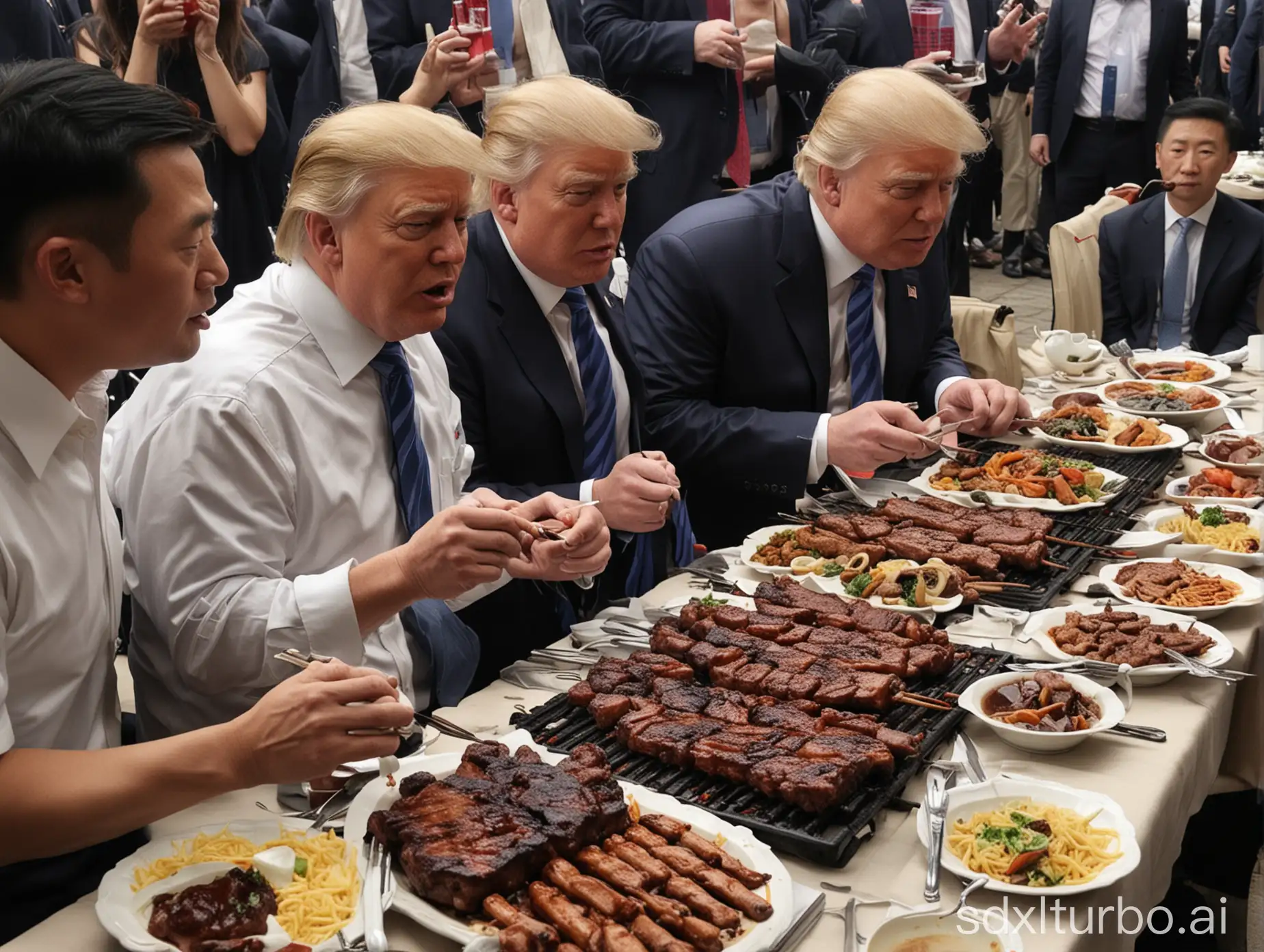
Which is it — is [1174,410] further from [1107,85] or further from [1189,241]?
[1107,85]

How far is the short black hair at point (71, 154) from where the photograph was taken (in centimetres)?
197

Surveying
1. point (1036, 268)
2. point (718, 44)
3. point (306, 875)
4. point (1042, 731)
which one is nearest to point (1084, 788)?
point (1042, 731)

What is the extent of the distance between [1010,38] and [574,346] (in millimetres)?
5534

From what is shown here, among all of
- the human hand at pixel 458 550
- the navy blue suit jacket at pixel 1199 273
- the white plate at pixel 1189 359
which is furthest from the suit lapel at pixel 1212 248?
the human hand at pixel 458 550

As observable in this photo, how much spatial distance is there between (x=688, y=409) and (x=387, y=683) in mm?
2106

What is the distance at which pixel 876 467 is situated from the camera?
12.5 ft

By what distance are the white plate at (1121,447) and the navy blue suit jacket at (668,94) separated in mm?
2467

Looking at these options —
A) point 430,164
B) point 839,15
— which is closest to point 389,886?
point 430,164

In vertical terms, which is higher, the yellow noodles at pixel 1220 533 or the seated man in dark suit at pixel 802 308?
the seated man in dark suit at pixel 802 308

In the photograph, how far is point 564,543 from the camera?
2686 millimetres

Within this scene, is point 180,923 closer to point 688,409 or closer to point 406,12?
point 688,409

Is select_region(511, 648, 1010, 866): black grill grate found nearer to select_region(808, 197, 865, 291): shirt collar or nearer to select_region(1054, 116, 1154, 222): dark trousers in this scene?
select_region(808, 197, 865, 291): shirt collar

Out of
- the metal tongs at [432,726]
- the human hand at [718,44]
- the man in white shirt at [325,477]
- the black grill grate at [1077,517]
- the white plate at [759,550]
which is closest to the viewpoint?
the metal tongs at [432,726]

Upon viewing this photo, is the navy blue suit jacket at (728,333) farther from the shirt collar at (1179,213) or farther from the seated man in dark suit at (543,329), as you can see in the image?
the shirt collar at (1179,213)
